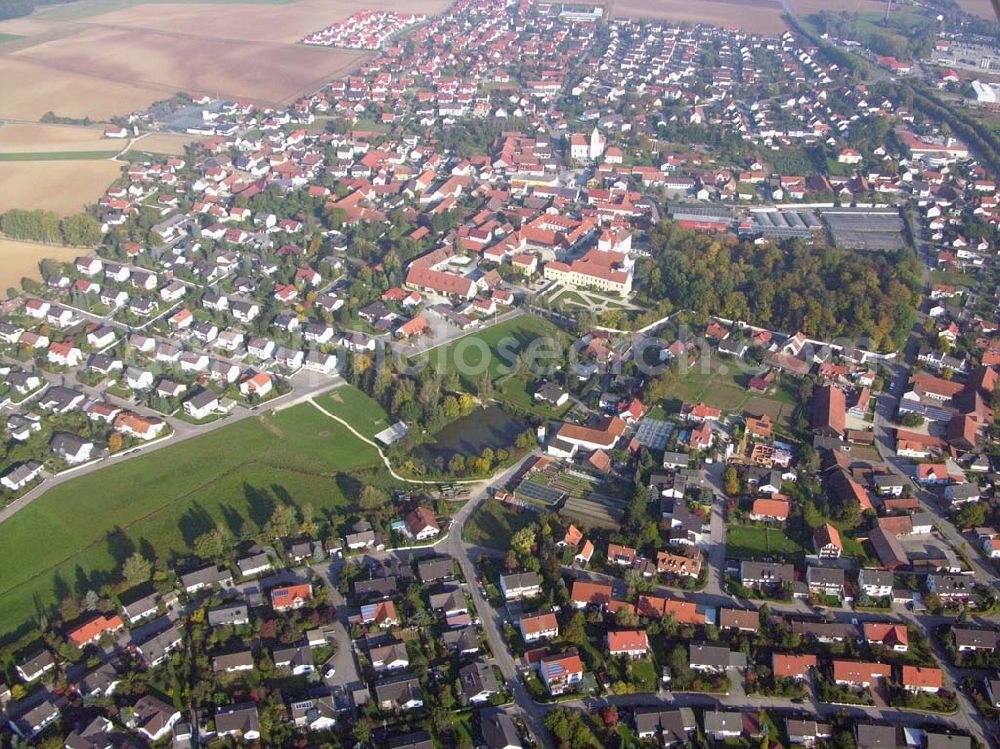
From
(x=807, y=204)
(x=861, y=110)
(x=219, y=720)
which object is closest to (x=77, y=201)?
(x=219, y=720)

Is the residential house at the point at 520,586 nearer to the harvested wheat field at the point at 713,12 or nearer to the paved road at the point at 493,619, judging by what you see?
the paved road at the point at 493,619

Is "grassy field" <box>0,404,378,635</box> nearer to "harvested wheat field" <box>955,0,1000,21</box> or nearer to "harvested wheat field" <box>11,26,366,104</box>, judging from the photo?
"harvested wheat field" <box>11,26,366,104</box>

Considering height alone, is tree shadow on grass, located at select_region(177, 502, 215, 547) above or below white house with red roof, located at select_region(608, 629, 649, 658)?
below

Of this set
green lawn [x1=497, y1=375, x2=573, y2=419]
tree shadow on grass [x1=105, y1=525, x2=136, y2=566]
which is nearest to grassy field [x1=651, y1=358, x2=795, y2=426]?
green lawn [x1=497, y1=375, x2=573, y2=419]

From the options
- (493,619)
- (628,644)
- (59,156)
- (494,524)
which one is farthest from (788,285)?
(59,156)

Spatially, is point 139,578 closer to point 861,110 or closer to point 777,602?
point 777,602

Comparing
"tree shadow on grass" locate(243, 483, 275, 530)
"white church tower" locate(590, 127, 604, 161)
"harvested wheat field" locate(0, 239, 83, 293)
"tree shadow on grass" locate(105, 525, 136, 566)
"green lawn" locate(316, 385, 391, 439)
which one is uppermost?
"white church tower" locate(590, 127, 604, 161)

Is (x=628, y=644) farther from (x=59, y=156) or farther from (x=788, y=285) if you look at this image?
(x=59, y=156)

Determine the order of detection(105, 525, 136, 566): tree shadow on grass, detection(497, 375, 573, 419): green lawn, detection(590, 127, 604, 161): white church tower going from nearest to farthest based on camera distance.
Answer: detection(105, 525, 136, 566): tree shadow on grass < detection(497, 375, 573, 419): green lawn < detection(590, 127, 604, 161): white church tower

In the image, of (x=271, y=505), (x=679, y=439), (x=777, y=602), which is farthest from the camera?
(x=679, y=439)
